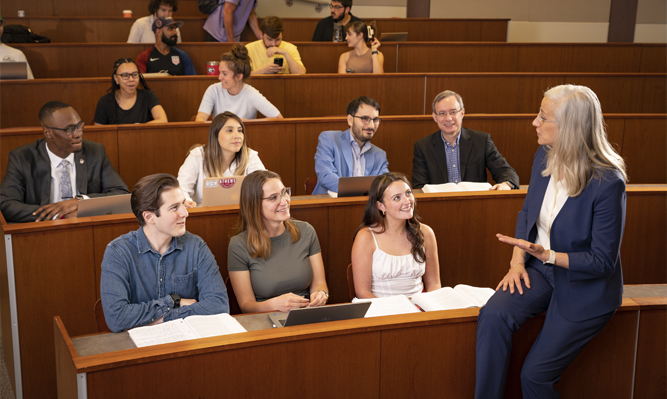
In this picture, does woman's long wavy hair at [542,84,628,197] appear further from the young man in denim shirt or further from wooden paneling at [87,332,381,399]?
the young man in denim shirt

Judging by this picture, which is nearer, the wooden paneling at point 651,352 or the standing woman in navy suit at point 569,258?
the standing woman in navy suit at point 569,258

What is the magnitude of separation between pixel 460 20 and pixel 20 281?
5.60 meters

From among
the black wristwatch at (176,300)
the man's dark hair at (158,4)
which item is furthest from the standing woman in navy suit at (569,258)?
the man's dark hair at (158,4)

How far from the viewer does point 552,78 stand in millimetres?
4941

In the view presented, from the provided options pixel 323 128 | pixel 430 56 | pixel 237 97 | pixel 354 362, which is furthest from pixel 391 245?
pixel 430 56

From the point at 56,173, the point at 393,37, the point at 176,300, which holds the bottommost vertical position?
the point at 176,300

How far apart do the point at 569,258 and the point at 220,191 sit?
159 centimetres

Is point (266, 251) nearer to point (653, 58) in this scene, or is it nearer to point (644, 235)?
point (644, 235)

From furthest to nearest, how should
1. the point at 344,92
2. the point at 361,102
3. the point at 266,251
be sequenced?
the point at 344,92, the point at 361,102, the point at 266,251

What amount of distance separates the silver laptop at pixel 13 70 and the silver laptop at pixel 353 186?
9.29 feet

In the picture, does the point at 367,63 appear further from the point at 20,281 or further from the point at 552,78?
the point at 20,281

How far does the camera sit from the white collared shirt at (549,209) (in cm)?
178

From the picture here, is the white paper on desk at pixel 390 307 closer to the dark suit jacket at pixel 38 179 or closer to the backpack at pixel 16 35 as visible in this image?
the dark suit jacket at pixel 38 179

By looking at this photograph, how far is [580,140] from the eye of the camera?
5.51 feet
